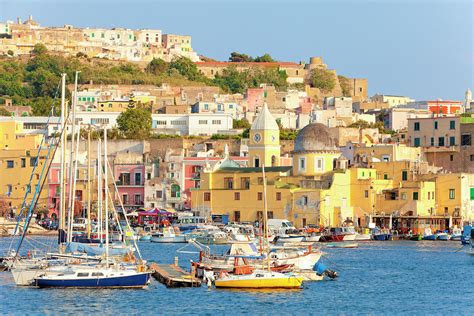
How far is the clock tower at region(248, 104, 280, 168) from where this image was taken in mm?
84500

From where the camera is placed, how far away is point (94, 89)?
384 ft

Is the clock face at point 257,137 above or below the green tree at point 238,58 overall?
below

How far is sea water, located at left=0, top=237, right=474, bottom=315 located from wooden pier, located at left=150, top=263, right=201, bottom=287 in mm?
417

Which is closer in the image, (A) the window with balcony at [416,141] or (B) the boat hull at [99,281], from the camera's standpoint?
(B) the boat hull at [99,281]

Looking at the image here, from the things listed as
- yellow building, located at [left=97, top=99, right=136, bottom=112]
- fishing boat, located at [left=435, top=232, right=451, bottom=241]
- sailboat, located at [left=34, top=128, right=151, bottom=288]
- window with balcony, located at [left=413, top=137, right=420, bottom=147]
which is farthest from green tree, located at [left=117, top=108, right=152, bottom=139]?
sailboat, located at [left=34, top=128, right=151, bottom=288]

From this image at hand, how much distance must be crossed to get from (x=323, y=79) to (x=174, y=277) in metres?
82.3

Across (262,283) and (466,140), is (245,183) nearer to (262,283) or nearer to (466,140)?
(466,140)

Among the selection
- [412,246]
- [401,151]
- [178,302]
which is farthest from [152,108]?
[178,302]

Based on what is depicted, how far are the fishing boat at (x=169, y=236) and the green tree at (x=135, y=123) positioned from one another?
76.3 ft

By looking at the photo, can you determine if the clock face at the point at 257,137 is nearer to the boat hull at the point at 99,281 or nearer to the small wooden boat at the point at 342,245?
the small wooden boat at the point at 342,245

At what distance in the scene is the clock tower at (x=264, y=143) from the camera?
8450 centimetres

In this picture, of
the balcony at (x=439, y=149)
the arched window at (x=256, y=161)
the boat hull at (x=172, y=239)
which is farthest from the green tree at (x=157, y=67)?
A: the boat hull at (x=172, y=239)

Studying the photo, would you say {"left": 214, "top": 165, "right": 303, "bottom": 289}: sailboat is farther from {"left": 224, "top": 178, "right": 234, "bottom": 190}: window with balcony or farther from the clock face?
the clock face

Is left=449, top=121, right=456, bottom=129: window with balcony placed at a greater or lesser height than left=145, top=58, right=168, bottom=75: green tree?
lesser
